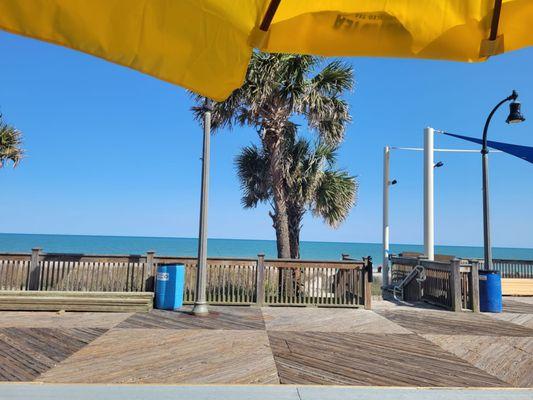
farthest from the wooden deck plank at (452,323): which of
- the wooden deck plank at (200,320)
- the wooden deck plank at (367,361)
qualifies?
the wooden deck plank at (200,320)

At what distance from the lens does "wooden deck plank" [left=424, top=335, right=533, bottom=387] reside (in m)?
5.18

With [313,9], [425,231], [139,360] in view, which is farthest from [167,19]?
[425,231]

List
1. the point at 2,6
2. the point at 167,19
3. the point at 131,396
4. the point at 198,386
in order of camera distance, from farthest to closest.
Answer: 1. the point at 198,386
2. the point at 131,396
3. the point at 167,19
4. the point at 2,6

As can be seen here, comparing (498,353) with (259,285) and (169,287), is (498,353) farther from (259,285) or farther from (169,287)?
(169,287)

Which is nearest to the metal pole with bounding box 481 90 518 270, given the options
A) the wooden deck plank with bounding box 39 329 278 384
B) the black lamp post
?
the black lamp post

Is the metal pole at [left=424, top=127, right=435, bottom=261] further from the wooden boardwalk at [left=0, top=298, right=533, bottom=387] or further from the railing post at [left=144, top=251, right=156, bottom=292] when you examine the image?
the railing post at [left=144, top=251, right=156, bottom=292]

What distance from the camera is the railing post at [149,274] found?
9.73 metres

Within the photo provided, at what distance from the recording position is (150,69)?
202 centimetres

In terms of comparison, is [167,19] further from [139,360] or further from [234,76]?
[139,360]

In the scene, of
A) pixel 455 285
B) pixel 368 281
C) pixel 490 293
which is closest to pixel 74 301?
pixel 368 281

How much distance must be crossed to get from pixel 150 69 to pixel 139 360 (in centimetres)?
443

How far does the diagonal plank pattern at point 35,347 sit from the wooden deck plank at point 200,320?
91cm

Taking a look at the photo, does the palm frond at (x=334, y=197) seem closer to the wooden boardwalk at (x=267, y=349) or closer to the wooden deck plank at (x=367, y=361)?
the wooden boardwalk at (x=267, y=349)

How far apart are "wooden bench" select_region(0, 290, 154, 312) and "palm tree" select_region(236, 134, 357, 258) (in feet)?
18.1
